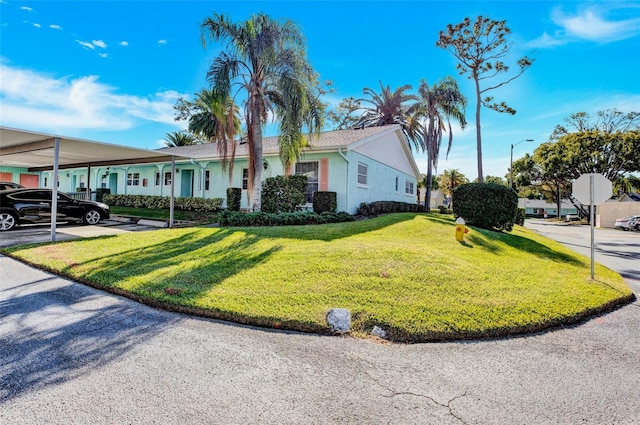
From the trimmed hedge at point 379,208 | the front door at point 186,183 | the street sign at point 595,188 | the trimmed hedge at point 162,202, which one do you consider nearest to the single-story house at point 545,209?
the trimmed hedge at point 379,208

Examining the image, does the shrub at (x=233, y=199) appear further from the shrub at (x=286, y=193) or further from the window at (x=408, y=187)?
the window at (x=408, y=187)

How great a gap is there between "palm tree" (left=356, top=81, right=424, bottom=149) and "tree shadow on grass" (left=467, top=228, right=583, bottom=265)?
56.5 feet

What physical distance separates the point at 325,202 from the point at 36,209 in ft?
35.6

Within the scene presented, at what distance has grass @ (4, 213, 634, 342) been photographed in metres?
4.13

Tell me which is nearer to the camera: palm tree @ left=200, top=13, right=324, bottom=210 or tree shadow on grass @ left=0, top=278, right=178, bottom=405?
tree shadow on grass @ left=0, top=278, right=178, bottom=405

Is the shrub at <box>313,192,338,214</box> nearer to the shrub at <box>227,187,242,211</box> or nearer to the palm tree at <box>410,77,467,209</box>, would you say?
the shrub at <box>227,187,242,211</box>

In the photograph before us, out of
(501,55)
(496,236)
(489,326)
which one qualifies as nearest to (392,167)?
(501,55)

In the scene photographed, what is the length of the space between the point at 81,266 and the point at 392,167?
694 inches

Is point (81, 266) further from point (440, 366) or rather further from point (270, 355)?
point (440, 366)

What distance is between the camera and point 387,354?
338 cm

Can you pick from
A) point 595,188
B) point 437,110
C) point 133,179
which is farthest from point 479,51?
point 133,179

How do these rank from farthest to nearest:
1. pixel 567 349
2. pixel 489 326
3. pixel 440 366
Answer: pixel 489 326 → pixel 567 349 → pixel 440 366

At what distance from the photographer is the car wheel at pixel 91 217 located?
13.2 meters

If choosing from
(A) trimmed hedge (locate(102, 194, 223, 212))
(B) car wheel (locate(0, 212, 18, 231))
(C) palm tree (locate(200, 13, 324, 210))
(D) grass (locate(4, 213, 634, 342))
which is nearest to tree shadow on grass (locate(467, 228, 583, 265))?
(D) grass (locate(4, 213, 634, 342))
